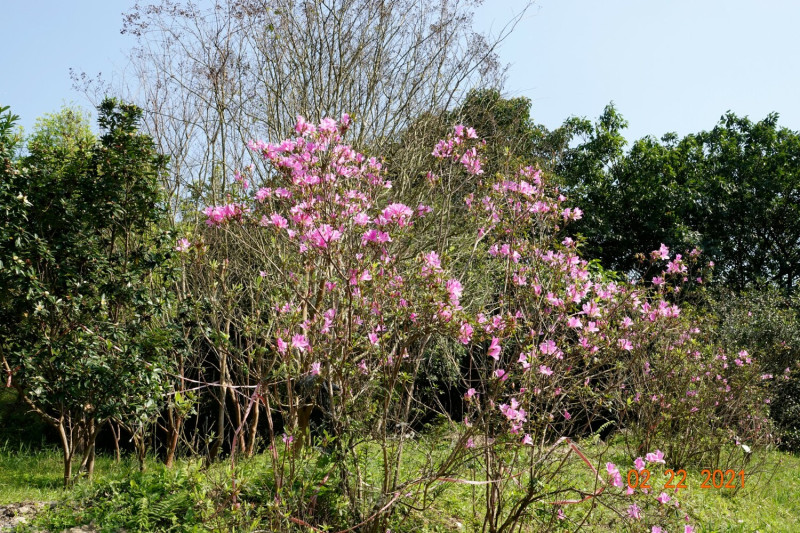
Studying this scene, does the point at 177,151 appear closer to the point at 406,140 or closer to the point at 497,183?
the point at 406,140

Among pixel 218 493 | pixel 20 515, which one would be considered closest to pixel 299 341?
pixel 218 493

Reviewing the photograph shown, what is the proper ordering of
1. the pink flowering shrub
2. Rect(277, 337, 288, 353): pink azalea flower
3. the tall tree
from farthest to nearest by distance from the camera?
the tall tree → the pink flowering shrub → Rect(277, 337, 288, 353): pink azalea flower

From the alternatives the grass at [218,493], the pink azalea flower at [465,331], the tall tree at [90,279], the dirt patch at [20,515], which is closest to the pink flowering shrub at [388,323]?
the pink azalea flower at [465,331]

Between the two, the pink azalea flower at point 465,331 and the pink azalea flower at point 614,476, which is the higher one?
the pink azalea flower at point 465,331

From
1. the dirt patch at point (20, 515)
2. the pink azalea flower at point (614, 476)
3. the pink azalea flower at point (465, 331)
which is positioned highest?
the pink azalea flower at point (465, 331)

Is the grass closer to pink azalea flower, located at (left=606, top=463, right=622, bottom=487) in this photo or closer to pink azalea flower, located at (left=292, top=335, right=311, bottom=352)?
pink azalea flower, located at (left=606, top=463, right=622, bottom=487)

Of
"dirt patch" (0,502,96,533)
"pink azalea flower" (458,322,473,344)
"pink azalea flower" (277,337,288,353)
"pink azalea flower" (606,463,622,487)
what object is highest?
"pink azalea flower" (458,322,473,344)

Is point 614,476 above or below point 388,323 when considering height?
below

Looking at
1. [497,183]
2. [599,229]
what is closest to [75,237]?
[497,183]

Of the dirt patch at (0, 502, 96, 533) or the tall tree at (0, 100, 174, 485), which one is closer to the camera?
the dirt patch at (0, 502, 96, 533)

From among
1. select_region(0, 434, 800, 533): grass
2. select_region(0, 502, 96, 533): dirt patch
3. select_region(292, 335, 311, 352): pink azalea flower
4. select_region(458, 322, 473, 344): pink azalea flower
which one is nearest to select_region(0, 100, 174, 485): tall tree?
select_region(0, 434, 800, 533): grass

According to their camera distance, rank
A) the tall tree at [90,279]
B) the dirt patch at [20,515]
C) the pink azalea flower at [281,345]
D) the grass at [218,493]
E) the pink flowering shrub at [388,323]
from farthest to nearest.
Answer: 1. the tall tree at [90,279]
2. the dirt patch at [20,515]
3. the grass at [218,493]
4. the pink flowering shrub at [388,323]
5. the pink azalea flower at [281,345]

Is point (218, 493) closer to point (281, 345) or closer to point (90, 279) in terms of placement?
point (281, 345)

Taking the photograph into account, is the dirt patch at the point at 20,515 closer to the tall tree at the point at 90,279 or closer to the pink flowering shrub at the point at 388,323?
the tall tree at the point at 90,279
